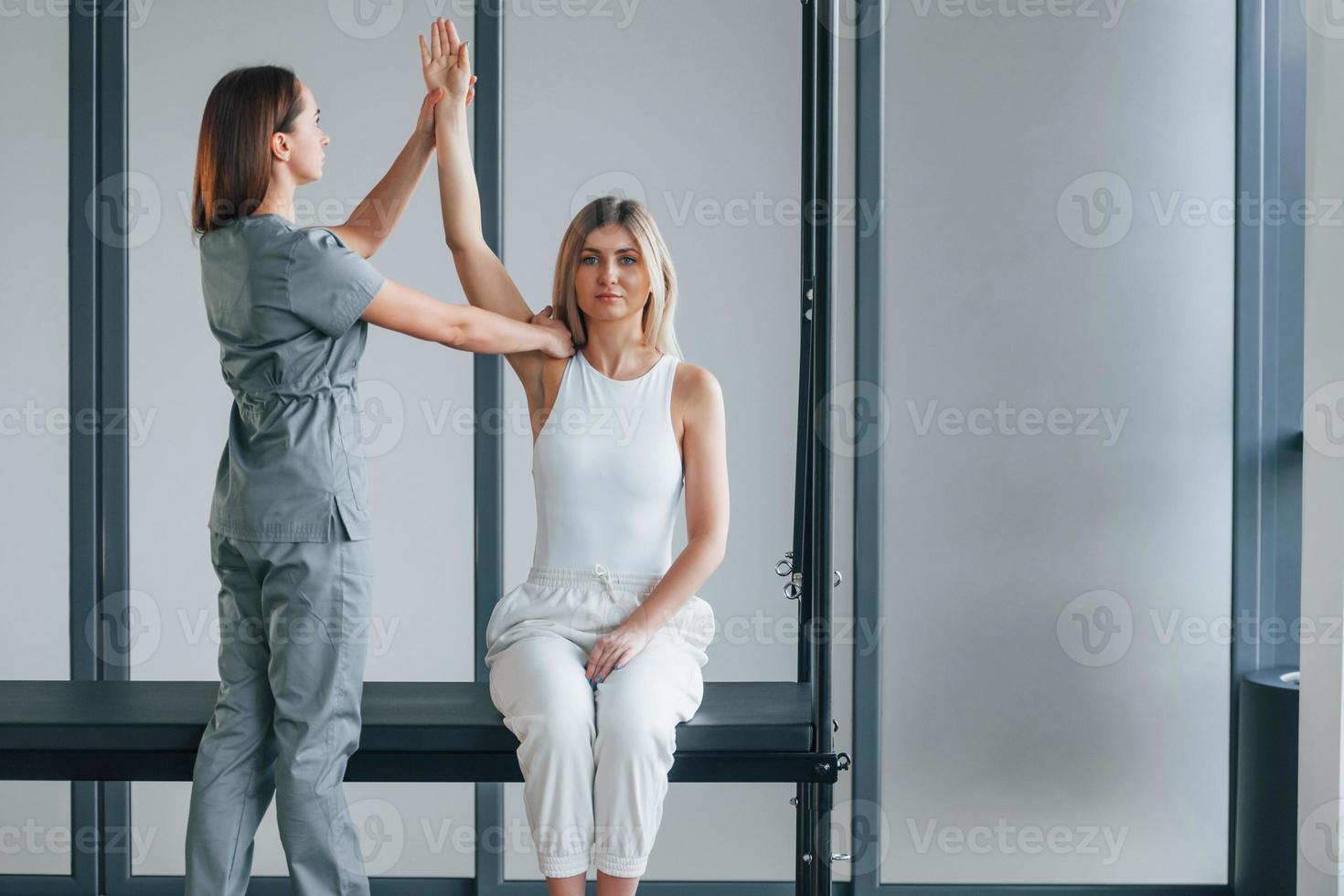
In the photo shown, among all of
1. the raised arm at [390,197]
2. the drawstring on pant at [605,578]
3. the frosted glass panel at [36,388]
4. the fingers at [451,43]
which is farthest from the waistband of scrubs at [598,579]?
the frosted glass panel at [36,388]

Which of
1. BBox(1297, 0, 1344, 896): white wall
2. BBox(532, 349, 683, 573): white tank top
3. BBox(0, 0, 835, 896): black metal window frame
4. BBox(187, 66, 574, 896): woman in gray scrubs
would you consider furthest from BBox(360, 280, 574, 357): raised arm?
BBox(1297, 0, 1344, 896): white wall

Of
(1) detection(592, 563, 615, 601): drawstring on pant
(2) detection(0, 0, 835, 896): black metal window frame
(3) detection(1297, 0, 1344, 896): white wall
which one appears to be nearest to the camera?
(1) detection(592, 563, 615, 601): drawstring on pant

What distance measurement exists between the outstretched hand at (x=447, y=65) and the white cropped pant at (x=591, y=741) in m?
0.87

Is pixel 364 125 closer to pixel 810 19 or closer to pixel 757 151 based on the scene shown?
pixel 757 151

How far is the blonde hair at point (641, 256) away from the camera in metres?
1.82

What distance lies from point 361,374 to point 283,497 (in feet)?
3.24

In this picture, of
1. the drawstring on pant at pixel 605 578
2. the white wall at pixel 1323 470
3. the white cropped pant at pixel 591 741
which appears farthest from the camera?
the white wall at pixel 1323 470

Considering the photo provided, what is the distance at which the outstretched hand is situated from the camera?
5.72 ft

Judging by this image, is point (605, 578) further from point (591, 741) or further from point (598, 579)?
point (591, 741)

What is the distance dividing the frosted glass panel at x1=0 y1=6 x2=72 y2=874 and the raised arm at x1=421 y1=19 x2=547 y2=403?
1192mm

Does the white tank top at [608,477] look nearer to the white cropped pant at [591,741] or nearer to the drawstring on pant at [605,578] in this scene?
the drawstring on pant at [605,578]

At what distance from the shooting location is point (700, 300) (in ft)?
8.22

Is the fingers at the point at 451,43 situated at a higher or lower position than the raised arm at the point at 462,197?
higher

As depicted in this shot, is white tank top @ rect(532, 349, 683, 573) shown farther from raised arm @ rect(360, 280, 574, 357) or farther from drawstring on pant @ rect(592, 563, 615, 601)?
raised arm @ rect(360, 280, 574, 357)
